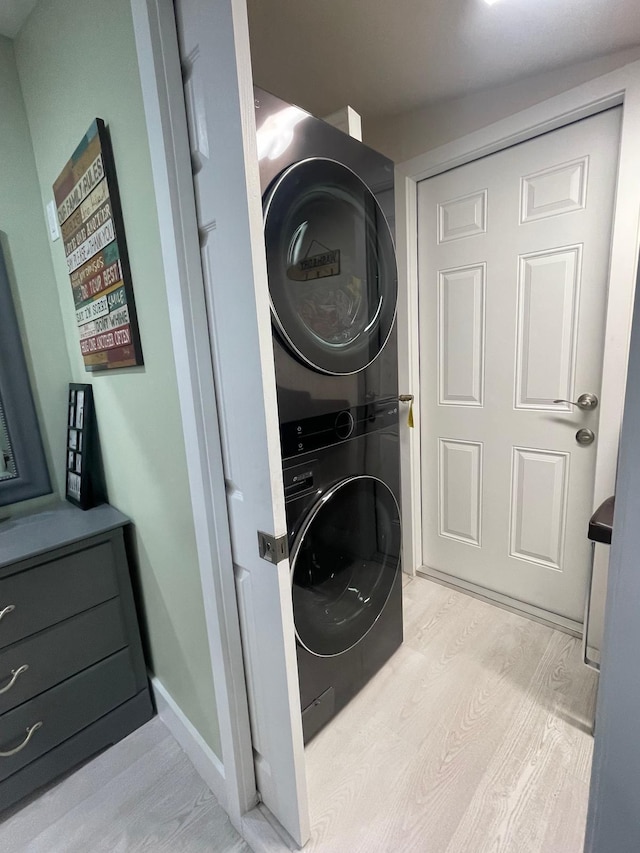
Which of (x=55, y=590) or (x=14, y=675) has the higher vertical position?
(x=55, y=590)

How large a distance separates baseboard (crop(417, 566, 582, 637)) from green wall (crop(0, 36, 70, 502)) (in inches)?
72.5

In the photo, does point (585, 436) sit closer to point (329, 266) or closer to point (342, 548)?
point (342, 548)

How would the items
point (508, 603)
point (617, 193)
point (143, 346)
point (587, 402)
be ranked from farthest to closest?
point (508, 603) → point (587, 402) → point (617, 193) → point (143, 346)

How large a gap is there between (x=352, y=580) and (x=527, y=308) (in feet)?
4.20

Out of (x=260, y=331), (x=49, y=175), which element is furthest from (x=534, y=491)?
(x=49, y=175)

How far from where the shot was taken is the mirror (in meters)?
1.34

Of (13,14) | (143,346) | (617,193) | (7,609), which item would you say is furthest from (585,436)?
(13,14)

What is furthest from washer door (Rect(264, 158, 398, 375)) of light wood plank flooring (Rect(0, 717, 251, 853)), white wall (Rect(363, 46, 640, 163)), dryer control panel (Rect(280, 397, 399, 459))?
light wood plank flooring (Rect(0, 717, 251, 853))

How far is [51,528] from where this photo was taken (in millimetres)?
1235

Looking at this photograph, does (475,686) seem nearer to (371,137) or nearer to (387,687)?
(387,687)

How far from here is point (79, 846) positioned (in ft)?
3.37

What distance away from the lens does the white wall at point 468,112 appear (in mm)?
1289

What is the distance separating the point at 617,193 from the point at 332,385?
3.92 ft

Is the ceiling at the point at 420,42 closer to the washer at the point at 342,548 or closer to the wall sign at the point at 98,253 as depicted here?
the wall sign at the point at 98,253
